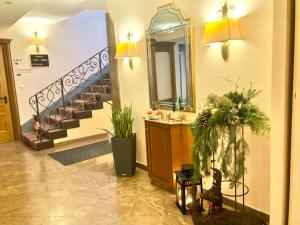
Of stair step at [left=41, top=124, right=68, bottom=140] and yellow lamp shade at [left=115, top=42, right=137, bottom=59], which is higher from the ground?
yellow lamp shade at [left=115, top=42, right=137, bottom=59]

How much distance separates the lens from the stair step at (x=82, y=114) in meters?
5.94

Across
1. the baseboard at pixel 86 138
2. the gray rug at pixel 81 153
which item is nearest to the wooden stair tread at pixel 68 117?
the baseboard at pixel 86 138

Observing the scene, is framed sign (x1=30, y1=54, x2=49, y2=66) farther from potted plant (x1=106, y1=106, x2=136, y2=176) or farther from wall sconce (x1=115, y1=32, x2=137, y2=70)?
potted plant (x1=106, y1=106, x2=136, y2=176)

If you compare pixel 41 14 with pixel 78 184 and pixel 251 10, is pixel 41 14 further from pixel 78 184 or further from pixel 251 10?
pixel 251 10

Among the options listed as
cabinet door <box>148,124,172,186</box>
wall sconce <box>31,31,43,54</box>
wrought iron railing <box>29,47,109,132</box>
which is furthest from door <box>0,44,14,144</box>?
cabinet door <box>148,124,172,186</box>

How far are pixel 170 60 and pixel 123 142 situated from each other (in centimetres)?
133

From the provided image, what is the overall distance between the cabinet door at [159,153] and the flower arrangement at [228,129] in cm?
83

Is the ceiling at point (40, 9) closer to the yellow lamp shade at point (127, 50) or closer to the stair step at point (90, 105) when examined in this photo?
the yellow lamp shade at point (127, 50)

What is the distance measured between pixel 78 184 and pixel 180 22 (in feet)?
8.34

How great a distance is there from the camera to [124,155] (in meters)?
3.76

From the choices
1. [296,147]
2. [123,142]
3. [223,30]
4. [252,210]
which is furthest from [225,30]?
[123,142]

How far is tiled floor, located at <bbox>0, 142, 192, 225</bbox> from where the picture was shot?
2.76 meters

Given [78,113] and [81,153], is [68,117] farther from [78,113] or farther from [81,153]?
[81,153]

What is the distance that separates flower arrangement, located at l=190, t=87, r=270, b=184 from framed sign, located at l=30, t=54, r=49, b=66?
523 cm
